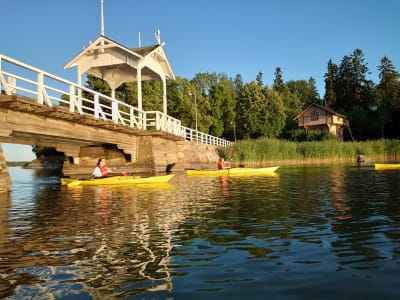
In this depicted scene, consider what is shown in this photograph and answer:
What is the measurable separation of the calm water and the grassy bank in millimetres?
28335

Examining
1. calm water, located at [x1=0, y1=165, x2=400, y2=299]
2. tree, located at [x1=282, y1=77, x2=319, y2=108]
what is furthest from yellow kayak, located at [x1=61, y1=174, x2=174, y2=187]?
tree, located at [x1=282, y1=77, x2=319, y2=108]

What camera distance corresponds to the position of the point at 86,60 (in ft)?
82.4

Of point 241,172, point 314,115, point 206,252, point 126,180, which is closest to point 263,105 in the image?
point 314,115

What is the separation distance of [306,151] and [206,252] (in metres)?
37.7

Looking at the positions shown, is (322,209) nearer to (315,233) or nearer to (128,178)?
(315,233)

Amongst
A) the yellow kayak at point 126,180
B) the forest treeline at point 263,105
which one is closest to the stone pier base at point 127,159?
the yellow kayak at point 126,180

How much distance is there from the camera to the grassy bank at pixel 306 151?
39.3 m

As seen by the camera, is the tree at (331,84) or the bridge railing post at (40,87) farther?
the tree at (331,84)

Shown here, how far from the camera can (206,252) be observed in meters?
5.90

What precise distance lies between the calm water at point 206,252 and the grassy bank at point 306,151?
2834cm

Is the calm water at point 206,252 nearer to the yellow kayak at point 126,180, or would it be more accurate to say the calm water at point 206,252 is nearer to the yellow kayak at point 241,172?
the yellow kayak at point 126,180

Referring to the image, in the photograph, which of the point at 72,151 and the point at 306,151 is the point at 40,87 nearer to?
the point at 72,151

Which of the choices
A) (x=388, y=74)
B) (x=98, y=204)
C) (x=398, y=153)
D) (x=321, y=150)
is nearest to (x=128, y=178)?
(x=98, y=204)

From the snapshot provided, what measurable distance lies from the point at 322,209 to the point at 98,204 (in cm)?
696
